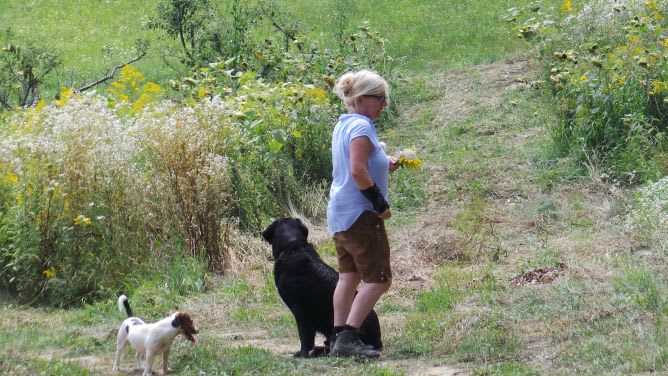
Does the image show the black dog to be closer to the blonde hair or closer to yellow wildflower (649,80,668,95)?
the blonde hair

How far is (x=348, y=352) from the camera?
600cm

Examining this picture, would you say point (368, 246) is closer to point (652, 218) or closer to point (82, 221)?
point (652, 218)

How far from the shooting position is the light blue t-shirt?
19.1 feet

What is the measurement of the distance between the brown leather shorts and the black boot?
1.19 feet

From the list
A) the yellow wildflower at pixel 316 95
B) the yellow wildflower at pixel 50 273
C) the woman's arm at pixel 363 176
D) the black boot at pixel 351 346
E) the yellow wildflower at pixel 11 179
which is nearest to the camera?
the woman's arm at pixel 363 176

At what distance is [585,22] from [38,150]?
8.29 m

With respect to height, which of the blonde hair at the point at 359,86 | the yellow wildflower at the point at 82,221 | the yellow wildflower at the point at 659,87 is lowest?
the yellow wildflower at the point at 82,221

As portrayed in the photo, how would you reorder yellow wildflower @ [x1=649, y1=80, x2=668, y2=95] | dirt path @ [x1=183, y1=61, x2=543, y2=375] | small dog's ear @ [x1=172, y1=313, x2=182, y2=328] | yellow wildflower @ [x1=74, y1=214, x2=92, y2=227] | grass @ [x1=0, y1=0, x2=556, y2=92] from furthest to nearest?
grass @ [x1=0, y1=0, x2=556, y2=92]
yellow wildflower @ [x1=649, y1=80, x2=668, y2=95]
yellow wildflower @ [x1=74, y1=214, x2=92, y2=227]
dirt path @ [x1=183, y1=61, x2=543, y2=375]
small dog's ear @ [x1=172, y1=313, x2=182, y2=328]

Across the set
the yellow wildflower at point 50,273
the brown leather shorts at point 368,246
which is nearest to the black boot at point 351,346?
the brown leather shorts at point 368,246

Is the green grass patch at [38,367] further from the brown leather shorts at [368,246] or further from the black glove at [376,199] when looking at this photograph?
the black glove at [376,199]

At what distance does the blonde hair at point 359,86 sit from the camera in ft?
19.2

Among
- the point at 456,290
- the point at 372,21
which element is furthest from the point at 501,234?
the point at 372,21

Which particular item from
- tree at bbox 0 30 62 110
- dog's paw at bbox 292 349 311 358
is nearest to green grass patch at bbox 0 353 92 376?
dog's paw at bbox 292 349 311 358

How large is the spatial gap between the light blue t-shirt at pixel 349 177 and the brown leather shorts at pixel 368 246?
50 millimetres
